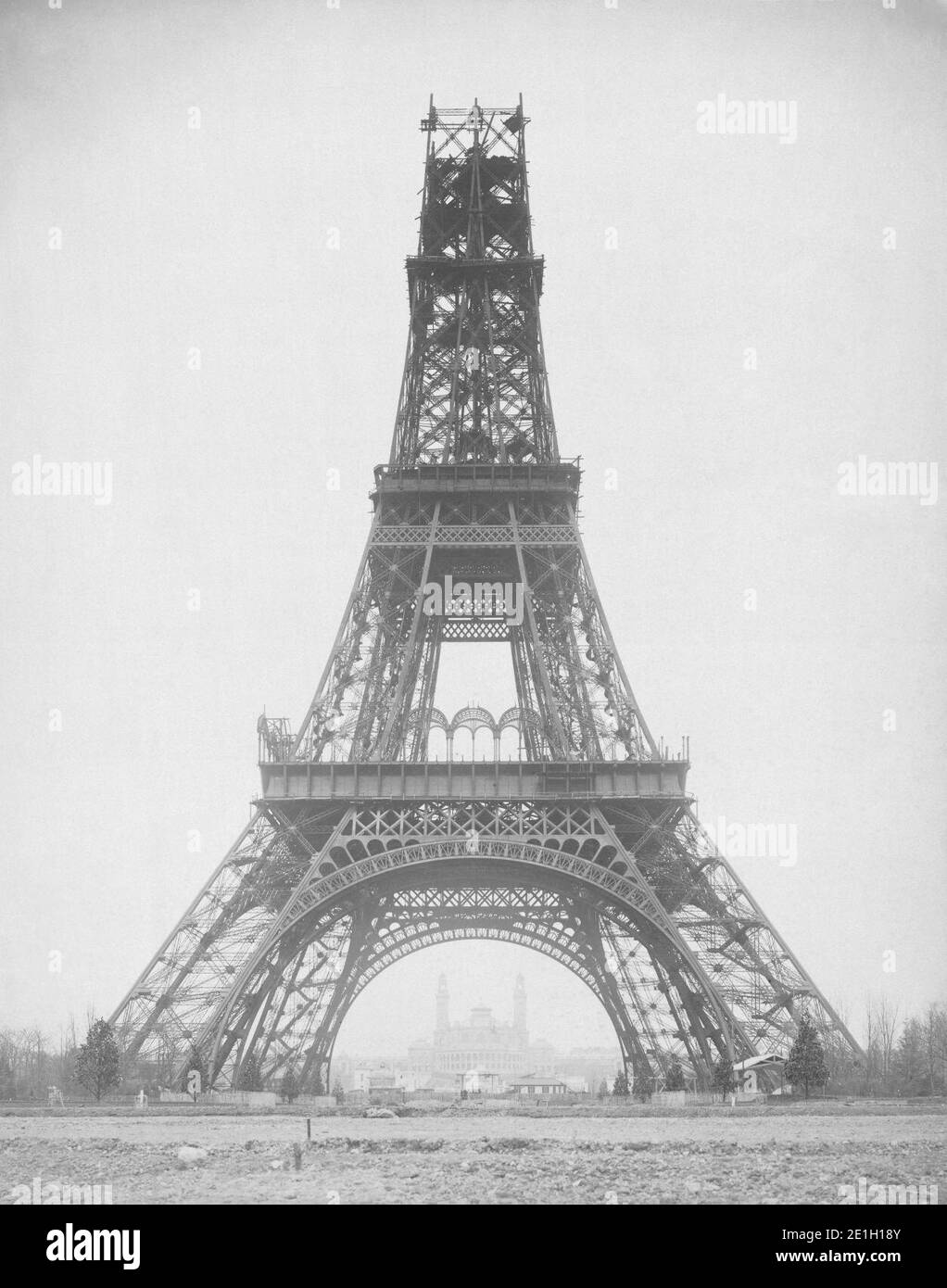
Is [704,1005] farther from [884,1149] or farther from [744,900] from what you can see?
[884,1149]

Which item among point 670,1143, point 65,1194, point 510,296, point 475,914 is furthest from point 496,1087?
point 65,1194

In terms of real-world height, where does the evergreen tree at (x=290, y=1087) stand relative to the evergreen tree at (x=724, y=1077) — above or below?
below

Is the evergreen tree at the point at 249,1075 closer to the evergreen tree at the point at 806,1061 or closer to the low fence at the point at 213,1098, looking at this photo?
the low fence at the point at 213,1098

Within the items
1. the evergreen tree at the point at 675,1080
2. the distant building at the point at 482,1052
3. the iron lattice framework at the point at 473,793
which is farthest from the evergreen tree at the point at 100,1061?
the distant building at the point at 482,1052

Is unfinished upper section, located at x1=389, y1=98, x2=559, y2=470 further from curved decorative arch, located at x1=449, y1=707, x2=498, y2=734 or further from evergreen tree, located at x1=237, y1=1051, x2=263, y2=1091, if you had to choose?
evergreen tree, located at x1=237, y1=1051, x2=263, y2=1091

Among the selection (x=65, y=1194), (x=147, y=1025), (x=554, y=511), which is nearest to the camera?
(x=65, y=1194)

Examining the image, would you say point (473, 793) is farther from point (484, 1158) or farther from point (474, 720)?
point (484, 1158)

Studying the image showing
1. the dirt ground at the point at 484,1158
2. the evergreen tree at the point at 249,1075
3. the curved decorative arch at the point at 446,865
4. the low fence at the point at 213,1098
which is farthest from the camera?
the evergreen tree at the point at 249,1075

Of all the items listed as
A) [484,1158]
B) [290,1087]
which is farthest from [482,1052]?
[484,1158]
